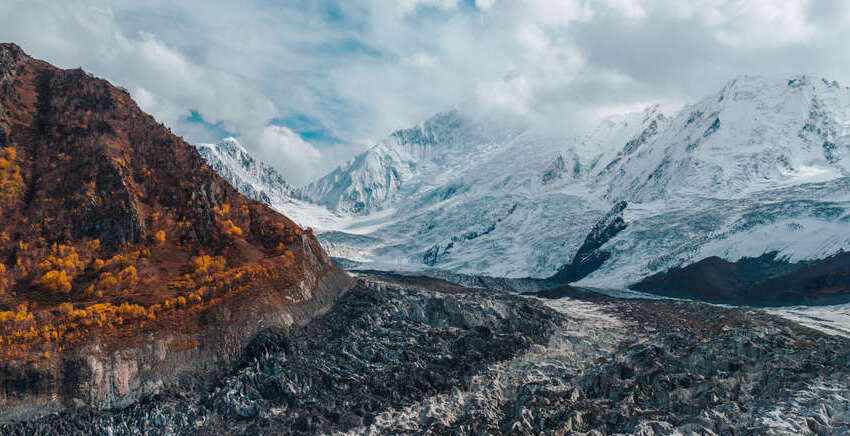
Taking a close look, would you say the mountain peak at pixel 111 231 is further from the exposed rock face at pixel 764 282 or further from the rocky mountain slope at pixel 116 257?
the exposed rock face at pixel 764 282

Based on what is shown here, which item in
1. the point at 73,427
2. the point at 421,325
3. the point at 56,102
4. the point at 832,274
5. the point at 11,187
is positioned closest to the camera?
the point at 73,427

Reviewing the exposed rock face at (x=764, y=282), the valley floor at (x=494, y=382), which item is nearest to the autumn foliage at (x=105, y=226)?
the valley floor at (x=494, y=382)

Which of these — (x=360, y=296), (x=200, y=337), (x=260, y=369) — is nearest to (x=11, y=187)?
(x=200, y=337)

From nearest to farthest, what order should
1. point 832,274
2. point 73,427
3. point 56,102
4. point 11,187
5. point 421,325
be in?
Answer: point 73,427 → point 11,187 → point 421,325 → point 56,102 → point 832,274

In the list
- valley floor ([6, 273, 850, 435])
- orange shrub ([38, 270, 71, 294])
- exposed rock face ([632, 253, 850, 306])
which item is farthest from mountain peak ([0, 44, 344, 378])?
exposed rock face ([632, 253, 850, 306])

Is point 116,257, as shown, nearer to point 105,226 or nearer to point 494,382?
point 105,226

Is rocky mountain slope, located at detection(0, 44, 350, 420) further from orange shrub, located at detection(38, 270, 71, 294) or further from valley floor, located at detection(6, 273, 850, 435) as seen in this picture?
valley floor, located at detection(6, 273, 850, 435)

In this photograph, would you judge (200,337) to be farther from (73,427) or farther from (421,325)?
(421,325)

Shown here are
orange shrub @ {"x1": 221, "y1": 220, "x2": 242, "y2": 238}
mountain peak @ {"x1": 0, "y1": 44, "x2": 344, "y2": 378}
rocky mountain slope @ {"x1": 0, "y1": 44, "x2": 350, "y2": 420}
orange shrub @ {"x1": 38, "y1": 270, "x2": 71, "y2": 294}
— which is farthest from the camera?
orange shrub @ {"x1": 221, "y1": 220, "x2": 242, "y2": 238}
